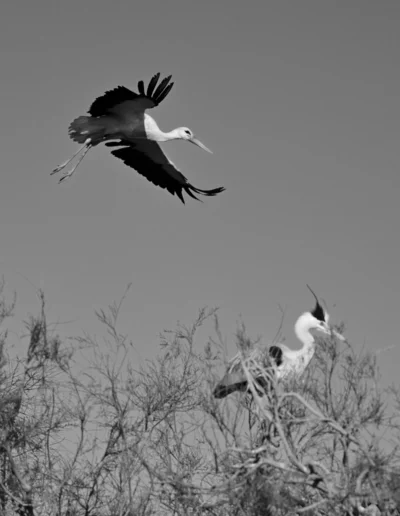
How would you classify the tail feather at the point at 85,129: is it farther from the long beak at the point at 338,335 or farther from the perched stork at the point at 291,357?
the long beak at the point at 338,335

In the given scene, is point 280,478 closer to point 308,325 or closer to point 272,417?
point 272,417

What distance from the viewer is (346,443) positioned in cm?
710

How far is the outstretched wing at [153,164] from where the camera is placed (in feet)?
52.8

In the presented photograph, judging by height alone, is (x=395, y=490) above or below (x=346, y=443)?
below

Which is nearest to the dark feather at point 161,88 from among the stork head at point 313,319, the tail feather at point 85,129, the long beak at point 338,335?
the tail feather at point 85,129

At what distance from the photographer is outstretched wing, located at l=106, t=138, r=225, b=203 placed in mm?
16094

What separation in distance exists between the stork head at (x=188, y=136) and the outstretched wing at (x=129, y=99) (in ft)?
5.35

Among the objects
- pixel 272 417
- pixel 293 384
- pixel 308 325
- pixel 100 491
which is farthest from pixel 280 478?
pixel 308 325

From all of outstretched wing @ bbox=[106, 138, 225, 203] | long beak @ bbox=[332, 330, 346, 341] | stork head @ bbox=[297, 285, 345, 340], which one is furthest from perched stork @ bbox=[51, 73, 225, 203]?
long beak @ bbox=[332, 330, 346, 341]

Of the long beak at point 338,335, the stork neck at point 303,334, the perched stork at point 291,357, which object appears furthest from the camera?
the stork neck at point 303,334

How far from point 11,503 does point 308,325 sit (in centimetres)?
453

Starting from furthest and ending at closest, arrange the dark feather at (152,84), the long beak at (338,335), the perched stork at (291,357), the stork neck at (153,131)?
the stork neck at (153,131), the dark feather at (152,84), the perched stork at (291,357), the long beak at (338,335)

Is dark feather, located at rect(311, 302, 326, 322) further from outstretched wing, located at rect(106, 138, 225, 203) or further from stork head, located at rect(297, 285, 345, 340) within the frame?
outstretched wing, located at rect(106, 138, 225, 203)

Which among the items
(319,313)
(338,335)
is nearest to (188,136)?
(319,313)
